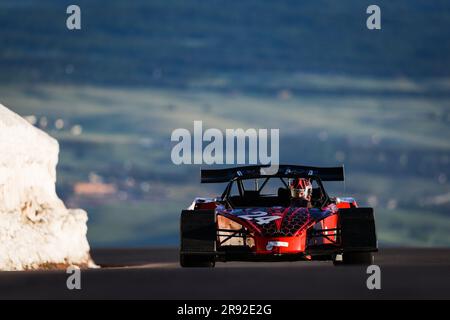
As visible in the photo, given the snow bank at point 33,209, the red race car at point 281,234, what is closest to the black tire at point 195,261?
the red race car at point 281,234

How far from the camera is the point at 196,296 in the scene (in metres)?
16.9

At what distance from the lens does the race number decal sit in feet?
76.2

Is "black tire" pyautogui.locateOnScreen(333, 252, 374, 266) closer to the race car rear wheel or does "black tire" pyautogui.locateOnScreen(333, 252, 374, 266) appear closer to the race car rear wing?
the race car rear wing

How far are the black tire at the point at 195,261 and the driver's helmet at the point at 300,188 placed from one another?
293cm

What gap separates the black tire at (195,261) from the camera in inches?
932

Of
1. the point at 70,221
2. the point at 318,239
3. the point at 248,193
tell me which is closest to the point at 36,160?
the point at 70,221

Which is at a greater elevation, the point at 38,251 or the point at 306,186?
the point at 306,186

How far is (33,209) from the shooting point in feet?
141

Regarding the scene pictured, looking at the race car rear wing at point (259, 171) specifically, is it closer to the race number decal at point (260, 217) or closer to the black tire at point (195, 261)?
the race number decal at point (260, 217)

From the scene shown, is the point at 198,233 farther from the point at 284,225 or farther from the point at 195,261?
the point at 284,225

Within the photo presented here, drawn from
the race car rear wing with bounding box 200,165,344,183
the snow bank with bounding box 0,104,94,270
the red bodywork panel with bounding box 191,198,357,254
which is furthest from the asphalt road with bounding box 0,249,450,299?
the snow bank with bounding box 0,104,94,270
